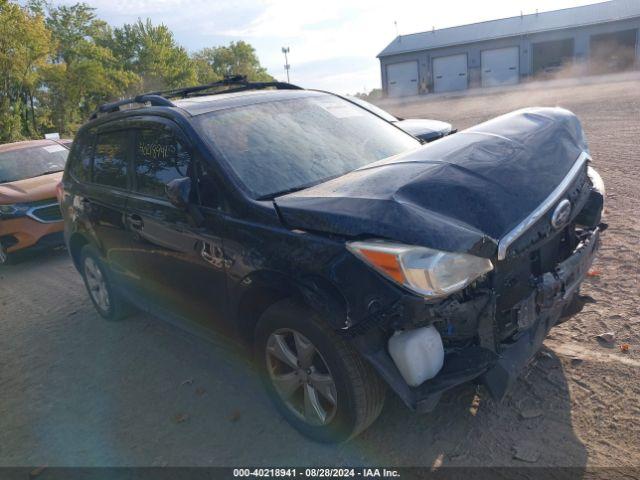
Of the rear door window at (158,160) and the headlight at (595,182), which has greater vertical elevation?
the rear door window at (158,160)

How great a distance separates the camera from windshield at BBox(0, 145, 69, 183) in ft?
27.3

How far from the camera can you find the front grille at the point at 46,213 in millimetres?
7484

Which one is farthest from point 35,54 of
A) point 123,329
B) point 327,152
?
point 327,152

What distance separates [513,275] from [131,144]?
291cm

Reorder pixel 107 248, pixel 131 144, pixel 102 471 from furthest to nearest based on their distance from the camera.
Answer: pixel 107 248 < pixel 131 144 < pixel 102 471

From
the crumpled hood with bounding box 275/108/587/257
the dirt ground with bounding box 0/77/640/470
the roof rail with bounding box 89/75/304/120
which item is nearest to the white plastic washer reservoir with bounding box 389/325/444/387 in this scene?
the crumpled hood with bounding box 275/108/587/257

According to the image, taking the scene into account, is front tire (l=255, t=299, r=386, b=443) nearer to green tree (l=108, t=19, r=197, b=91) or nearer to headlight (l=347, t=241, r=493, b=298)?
headlight (l=347, t=241, r=493, b=298)

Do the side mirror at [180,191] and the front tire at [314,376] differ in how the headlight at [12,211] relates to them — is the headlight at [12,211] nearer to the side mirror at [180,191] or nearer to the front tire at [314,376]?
the side mirror at [180,191]

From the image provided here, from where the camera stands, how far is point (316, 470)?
9.14 ft

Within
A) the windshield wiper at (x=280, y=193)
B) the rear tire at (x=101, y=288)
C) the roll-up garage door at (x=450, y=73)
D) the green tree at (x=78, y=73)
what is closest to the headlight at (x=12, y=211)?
the rear tire at (x=101, y=288)

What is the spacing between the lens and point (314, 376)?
2.82m

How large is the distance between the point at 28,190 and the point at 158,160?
4960 mm

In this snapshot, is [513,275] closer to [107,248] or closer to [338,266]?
[338,266]

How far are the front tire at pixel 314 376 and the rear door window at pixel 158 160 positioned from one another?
1.20 m
